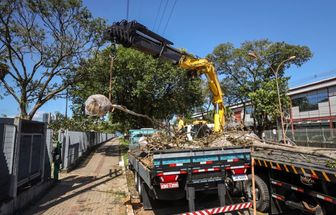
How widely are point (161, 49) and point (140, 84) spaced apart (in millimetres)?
12047

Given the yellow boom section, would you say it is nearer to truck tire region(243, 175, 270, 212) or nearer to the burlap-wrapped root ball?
truck tire region(243, 175, 270, 212)

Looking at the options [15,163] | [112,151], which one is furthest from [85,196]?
[112,151]

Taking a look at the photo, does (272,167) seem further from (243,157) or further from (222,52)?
(222,52)

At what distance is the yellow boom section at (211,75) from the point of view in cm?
1309

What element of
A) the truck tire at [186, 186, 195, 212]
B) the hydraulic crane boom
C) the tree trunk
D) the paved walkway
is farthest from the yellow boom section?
the tree trunk

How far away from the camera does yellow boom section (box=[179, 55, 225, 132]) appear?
13086mm

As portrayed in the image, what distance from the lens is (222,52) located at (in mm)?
38156

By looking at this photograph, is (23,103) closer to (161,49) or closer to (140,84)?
(140,84)

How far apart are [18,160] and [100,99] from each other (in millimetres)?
2721

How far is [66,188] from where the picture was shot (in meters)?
10.8

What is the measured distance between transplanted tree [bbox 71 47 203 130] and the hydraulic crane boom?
317 inches

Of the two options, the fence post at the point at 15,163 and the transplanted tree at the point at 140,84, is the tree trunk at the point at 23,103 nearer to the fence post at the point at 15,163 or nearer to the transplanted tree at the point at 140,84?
the transplanted tree at the point at 140,84

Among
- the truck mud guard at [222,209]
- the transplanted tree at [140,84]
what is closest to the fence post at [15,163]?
the truck mud guard at [222,209]

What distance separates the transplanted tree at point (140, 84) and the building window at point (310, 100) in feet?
63.7
